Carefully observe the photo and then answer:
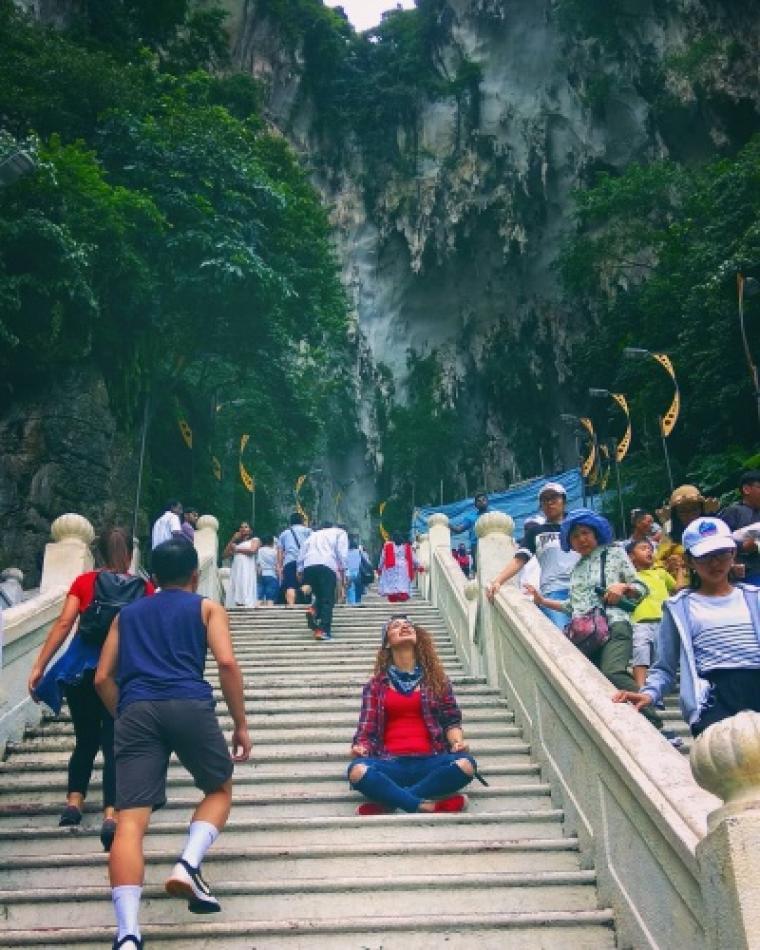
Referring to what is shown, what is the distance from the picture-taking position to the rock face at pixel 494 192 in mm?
36281

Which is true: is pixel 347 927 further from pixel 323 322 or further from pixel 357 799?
pixel 323 322

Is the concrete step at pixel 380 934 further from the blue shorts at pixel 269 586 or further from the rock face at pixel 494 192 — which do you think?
the rock face at pixel 494 192

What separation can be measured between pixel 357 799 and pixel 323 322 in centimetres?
1953

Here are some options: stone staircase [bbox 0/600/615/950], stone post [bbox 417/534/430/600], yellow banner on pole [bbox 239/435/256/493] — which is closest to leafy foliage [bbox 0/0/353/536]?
yellow banner on pole [bbox 239/435/256/493]

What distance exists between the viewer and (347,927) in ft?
11.8

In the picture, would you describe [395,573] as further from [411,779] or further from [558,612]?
[411,779]

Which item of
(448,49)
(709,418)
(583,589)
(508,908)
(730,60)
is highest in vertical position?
(448,49)

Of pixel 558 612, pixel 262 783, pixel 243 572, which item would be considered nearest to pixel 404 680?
pixel 262 783

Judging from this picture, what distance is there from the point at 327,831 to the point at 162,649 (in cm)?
144

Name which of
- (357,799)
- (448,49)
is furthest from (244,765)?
(448,49)

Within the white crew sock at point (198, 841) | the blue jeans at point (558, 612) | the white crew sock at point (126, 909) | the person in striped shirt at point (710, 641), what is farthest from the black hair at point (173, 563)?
the blue jeans at point (558, 612)

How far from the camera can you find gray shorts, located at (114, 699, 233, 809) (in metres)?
3.41

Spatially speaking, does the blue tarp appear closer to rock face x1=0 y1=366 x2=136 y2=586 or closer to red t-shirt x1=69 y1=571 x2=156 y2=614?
rock face x1=0 y1=366 x2=136 y2=586

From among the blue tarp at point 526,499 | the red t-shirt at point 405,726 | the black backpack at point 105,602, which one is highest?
the blue tarp at point 526,499
